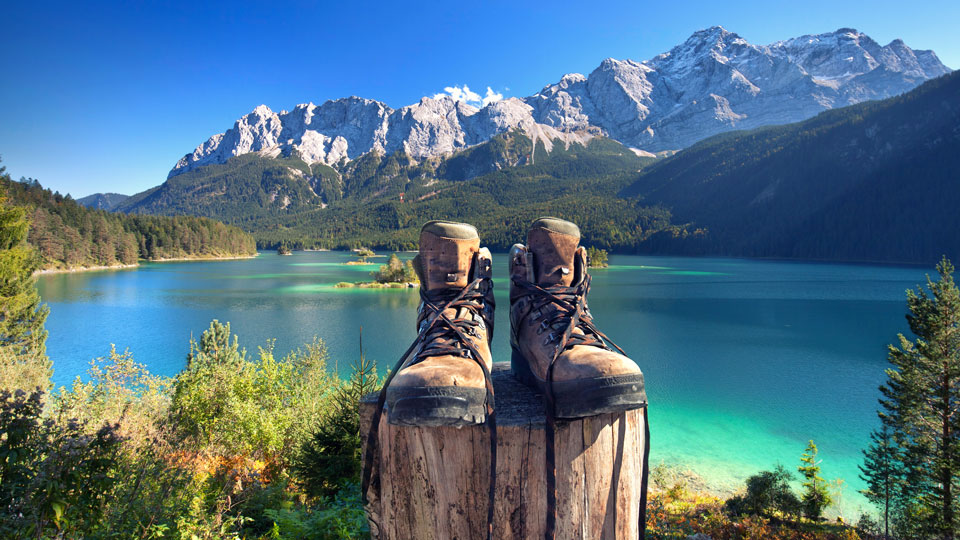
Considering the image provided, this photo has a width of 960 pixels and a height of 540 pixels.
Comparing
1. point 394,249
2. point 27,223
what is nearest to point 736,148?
point 394,249

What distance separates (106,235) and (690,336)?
331 ft

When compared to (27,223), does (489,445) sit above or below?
below

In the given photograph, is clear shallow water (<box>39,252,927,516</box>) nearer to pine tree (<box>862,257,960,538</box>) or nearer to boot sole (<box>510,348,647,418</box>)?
pine tree (<box>862,257,960,538</box>)

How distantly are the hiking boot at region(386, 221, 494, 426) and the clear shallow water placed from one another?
1379cm

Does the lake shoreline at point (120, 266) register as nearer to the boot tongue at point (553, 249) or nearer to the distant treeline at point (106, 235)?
the distant treeline at point (106, 235)

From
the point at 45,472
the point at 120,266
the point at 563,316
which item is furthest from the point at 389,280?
the point at 120,266

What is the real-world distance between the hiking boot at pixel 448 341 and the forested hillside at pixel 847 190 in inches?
5058

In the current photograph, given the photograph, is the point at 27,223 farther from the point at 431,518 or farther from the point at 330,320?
the point at 431,518

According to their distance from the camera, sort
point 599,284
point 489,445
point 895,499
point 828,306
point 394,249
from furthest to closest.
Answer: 1. point 394,249
2. point 599,284
3. point 828,306
4. point 895,499
5. point 489,445

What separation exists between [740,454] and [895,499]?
509 cm

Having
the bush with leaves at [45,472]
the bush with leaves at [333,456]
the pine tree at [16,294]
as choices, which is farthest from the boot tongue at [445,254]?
the pine tree at [16,294]

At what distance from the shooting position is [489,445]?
5.19 feet

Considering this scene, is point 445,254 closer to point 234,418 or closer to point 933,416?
point 234,418

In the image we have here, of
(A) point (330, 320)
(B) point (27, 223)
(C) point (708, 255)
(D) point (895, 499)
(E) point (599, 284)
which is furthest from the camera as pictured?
(C) point (708, 255)
